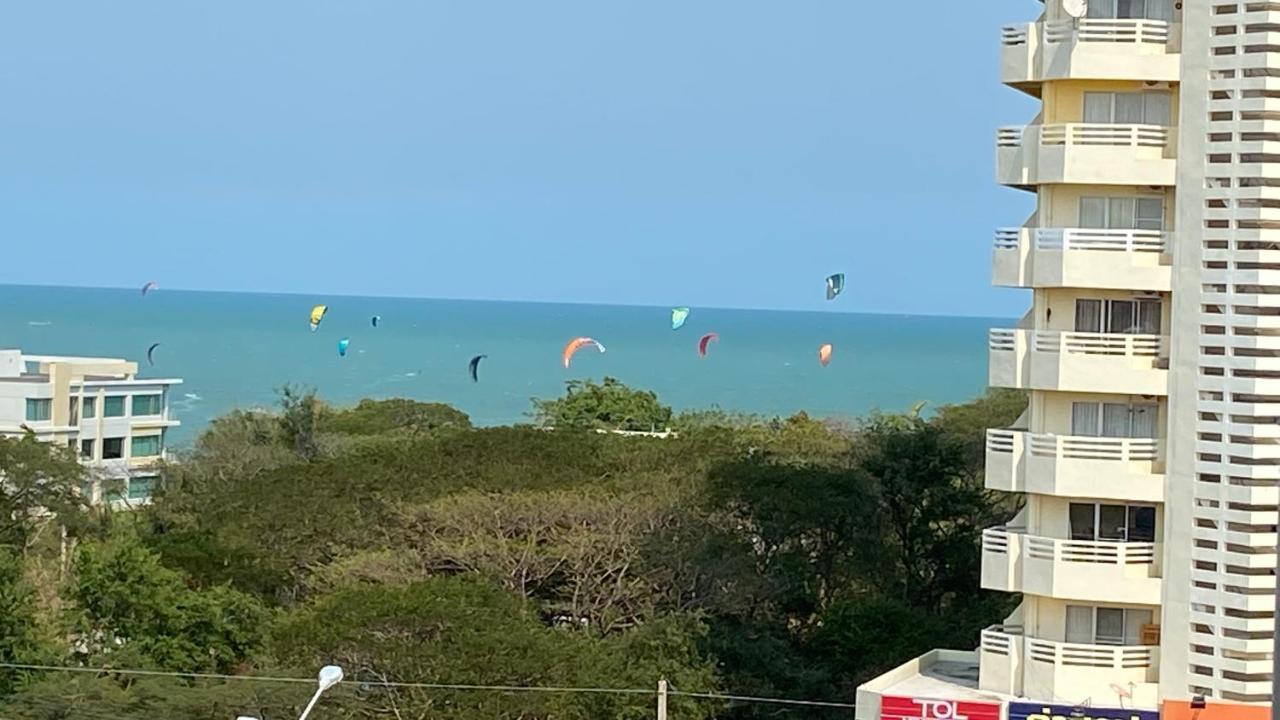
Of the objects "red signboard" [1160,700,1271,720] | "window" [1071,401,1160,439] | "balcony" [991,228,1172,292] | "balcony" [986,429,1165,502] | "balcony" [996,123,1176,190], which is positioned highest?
"balcony" [996,123,1176,190]

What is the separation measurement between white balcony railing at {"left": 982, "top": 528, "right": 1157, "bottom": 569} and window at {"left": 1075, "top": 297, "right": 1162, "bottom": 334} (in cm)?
238

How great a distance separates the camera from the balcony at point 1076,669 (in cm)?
2389

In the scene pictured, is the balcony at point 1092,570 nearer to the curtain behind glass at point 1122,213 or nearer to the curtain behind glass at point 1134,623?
the curtain behind glass at point 1134,623

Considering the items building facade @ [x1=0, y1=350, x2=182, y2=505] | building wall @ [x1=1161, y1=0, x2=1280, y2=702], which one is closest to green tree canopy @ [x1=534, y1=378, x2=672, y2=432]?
building facade @ [x1=0, y1=350, x2=182, y2=505]

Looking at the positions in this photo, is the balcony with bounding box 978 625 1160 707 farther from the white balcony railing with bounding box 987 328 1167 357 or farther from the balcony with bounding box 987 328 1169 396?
the white balcony railing with bounding box 987 328 1167 357

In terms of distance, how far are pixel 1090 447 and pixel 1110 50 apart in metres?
4.39

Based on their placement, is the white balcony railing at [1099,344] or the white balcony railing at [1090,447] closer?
the white balcony railing at [1090,447]

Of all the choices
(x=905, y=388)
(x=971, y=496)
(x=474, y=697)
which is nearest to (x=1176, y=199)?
(x=474, y=697)

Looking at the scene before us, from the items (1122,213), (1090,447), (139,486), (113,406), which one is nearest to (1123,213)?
(1122,213)

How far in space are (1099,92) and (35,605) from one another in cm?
1949

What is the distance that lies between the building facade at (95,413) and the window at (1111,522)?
46058mm

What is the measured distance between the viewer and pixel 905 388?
169 metres

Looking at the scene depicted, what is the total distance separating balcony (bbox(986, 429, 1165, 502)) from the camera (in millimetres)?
23969

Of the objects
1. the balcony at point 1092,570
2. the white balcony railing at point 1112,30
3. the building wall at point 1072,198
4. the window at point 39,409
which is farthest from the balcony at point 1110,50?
the window at point 39,409
